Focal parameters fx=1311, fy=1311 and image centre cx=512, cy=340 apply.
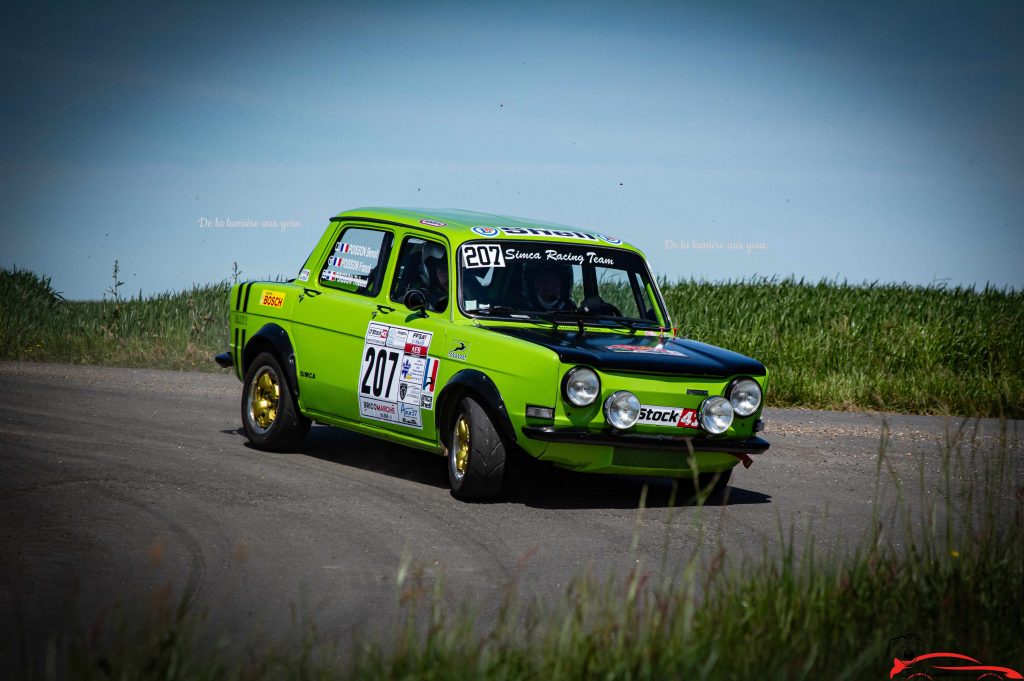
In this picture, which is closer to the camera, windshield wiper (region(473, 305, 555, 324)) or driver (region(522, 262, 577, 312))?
windshield wiper (region(473, 305, 555, 324))

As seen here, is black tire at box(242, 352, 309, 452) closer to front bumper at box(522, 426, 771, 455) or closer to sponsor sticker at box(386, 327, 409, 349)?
sponsor sticker at box(386, 327, 409, 349)

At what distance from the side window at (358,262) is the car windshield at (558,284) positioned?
871 mm

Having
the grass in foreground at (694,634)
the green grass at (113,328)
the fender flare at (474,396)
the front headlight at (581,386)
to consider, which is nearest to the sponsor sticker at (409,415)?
the fender flare at (474,396)

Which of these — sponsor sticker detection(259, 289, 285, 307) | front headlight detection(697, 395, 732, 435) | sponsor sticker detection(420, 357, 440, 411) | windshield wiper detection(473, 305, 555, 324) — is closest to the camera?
front headlight detection(697, 395, 732, 435)

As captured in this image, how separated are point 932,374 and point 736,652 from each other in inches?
601

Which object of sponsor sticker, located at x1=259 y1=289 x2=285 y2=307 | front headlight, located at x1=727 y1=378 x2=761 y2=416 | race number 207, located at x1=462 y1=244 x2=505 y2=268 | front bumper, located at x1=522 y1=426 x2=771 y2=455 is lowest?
front bumper, located at x1=522 y1=426 x2=771 y2=455

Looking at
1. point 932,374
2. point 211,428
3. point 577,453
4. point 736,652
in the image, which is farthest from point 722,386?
point 932,374

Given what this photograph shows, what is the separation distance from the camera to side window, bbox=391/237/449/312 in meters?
9.38

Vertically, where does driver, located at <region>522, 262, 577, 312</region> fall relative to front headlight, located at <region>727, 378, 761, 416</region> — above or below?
above

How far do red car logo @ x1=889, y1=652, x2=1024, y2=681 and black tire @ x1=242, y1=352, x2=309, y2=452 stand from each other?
640 centimetres

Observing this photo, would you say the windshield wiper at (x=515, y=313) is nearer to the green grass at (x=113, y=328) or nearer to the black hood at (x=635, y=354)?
the black hood at (x=635, y=354)

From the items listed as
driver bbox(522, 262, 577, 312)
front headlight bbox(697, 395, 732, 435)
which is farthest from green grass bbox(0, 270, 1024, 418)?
front headlight bbox(697, 395, 732, 435)

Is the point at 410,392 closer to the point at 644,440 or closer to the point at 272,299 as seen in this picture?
the point at 644,440

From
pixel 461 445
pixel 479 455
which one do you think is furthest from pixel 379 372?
pixel 479 455
